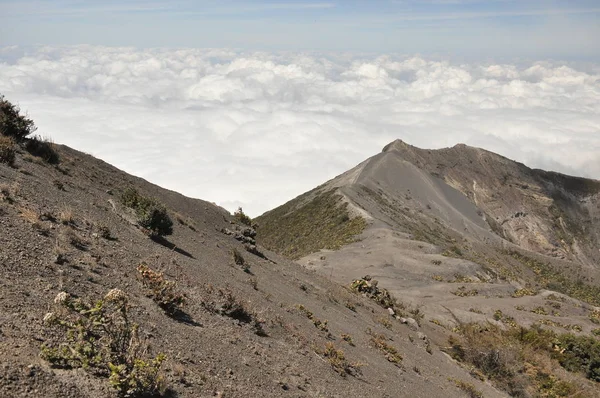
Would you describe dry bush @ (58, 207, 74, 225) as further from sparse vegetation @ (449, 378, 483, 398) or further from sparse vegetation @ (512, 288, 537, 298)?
sparse vegetation @ (512, 288, 537, 298)

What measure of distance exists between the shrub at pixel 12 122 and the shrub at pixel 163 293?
35.7ft

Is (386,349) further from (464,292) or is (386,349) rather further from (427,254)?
(427,254)

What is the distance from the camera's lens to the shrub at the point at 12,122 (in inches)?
674

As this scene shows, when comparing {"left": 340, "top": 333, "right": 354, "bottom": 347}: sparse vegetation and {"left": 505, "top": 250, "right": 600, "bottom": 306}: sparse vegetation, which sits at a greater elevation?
{"left": 505, "top": 250, "right": 600, "bottom": 306}: sparse vegetation

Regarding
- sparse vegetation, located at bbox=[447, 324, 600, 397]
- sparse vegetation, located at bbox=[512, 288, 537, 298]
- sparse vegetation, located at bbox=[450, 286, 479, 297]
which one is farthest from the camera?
sparse vegetation, located at bbox=[512, 288, 537, 298]

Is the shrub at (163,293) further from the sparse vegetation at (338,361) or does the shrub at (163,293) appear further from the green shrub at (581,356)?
the green shrub at (581,356)

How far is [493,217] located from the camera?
270ft

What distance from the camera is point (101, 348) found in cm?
685

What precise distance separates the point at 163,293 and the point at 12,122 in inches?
473

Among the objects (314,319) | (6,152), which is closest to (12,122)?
(6,152)

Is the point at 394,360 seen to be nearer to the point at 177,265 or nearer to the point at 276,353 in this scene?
the point at 276,353

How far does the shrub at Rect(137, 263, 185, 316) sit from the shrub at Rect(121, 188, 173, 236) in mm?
5301

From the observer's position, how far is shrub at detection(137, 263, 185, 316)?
9836 mm

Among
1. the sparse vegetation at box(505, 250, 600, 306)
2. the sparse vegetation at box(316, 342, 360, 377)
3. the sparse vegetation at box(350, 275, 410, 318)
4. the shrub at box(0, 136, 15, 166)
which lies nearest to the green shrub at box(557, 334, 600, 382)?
the sparse vegetation at box(350, 275, 410, 318)
